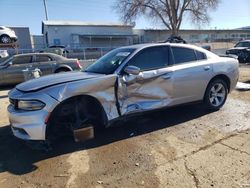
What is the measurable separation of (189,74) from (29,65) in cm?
756

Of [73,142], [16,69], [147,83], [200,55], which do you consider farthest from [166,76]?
[16,69]

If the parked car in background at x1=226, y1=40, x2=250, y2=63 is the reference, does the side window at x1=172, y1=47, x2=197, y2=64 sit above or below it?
Result: above

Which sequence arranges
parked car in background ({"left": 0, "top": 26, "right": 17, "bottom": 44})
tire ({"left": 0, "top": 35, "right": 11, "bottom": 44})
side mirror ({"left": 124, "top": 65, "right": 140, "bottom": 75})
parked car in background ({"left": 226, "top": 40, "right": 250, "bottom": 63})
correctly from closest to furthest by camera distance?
side mirror ({"left": 124, "top": 65, "right": 140, "bottom": 75}), parked car in background ({"left": 226, "top": 40, "right": 250, "bottom": 63}), parked car in background ({"left": 0, "top": 26, "right": 17, "bottom": 44}), tire ({"left": 0, "top": 35, "right": 11, "bottom": 44})

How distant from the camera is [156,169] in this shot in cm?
337

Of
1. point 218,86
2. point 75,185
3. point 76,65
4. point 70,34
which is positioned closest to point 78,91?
point 75,185

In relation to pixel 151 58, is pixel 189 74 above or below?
below

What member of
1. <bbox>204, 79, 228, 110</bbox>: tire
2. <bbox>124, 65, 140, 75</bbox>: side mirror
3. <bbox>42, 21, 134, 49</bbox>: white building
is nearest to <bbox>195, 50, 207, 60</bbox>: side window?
<bbox>204, 79, 228, 110</bbox>: tire

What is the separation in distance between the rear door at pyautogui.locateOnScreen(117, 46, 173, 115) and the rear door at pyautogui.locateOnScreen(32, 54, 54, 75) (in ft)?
22.1

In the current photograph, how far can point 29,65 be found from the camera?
416 inches

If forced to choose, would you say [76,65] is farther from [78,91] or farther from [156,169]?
[156,169]

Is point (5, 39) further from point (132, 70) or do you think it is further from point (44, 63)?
point (132, 70)

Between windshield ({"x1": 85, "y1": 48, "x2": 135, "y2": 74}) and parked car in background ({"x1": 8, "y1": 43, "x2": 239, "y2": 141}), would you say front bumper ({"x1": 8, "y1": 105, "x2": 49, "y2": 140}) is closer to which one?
parked car in background ({"x1": 8, "y1": 43, "x2": 239, "y2": 141})

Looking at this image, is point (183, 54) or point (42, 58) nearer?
point (183, 54)

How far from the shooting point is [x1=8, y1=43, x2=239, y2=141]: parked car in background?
3801 millimetres
